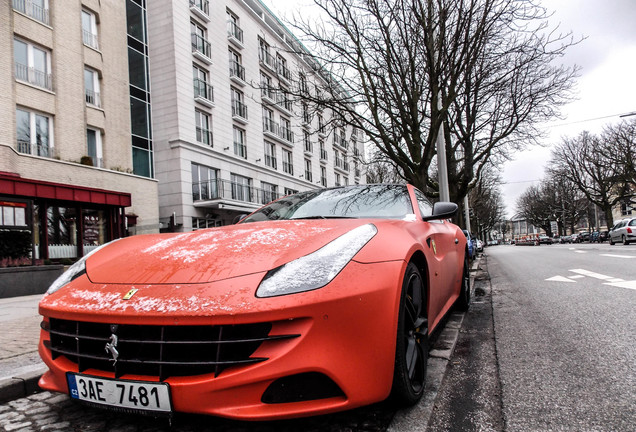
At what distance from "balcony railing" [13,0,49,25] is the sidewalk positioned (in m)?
13.8

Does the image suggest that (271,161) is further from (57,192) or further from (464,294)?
(464,294)

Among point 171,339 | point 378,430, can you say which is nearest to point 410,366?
point 378,430

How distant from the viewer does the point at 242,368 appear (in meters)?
1.50

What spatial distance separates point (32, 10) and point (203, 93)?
28.1 ft

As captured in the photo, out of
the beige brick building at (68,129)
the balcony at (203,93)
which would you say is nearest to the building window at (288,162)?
the balcony at (203,93)

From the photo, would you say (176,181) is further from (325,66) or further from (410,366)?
(410,366)

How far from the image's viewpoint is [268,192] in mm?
26750

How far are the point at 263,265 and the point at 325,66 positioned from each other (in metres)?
10.1

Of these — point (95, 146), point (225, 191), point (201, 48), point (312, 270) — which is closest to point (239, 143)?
point (225, 191)

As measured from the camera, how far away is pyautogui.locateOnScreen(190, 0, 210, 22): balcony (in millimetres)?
21133

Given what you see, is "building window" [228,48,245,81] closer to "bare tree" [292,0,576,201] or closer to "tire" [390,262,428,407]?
"bare tree" [292,0,576,201]

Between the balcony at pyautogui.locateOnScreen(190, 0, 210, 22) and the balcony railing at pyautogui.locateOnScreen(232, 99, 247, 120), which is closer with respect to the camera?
the balcony at pyautogui.locateOnScreen(190, 0, 210, 22)

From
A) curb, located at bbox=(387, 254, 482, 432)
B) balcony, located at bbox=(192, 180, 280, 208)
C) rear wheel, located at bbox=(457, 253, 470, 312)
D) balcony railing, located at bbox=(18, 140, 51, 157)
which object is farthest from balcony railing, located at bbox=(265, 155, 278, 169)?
curb, located at bbox=(387, 254, 482, 432)

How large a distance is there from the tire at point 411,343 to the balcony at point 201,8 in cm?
2323
